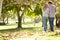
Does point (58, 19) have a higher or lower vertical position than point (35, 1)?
lower

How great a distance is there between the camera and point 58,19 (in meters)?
26.3

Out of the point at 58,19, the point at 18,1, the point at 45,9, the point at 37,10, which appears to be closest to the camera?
the point at 45,9

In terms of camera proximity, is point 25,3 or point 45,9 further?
point 25,3

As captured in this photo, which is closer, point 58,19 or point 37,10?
point 58,19

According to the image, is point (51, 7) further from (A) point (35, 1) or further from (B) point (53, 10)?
(A) point (35, 1)

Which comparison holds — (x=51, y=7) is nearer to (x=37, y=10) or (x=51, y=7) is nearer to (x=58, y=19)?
(x=58, y=19)

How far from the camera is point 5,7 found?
90.7 feet

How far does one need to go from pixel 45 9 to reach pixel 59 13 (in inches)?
478

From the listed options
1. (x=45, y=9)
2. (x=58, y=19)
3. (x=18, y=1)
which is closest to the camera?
(x=45, y=9)

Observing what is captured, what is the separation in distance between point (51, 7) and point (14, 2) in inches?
489

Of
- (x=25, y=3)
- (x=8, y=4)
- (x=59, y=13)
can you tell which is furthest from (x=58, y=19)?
(x=8, y=4)

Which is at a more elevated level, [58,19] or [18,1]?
[18,1]

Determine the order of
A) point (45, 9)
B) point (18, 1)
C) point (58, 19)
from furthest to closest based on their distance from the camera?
point (58, 19) → point (18, 1) → point (45, 9)

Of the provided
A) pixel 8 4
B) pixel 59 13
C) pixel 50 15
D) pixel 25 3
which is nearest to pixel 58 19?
pixel 59 13
